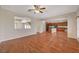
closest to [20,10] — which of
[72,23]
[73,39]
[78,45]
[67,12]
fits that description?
[67,12]

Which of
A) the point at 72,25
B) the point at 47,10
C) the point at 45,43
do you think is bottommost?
the point at 45,43

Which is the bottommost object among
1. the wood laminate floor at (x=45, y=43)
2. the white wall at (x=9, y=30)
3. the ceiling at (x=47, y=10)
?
the wood laminate floor at (x=45, y=43)

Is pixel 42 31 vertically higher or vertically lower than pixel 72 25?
lower

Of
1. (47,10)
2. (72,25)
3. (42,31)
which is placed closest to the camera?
(72,25)

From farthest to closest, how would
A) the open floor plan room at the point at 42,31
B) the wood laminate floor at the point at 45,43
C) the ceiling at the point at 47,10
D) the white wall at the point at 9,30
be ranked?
the white wall at the point at 9,30
the wood laminate floor at the point at 45,43
the open floor plan room at the point at 42,31
the ceiling at the point at 47,10

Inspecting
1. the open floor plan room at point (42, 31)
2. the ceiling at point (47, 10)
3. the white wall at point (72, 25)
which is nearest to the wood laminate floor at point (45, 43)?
the open floor plan room at point (42, 31)

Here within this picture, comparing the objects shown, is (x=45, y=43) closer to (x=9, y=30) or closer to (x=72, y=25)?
(x=72, y=25)

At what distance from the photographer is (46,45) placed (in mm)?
2795

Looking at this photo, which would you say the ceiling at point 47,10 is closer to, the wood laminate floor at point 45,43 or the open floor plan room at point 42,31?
the open floor plan room at point 42,31

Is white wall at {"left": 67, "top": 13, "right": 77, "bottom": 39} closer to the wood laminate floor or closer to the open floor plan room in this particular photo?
the open floor plan room

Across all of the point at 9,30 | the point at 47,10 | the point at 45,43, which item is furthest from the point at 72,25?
the point at 9,30

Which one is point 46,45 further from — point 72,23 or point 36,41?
point 72,23
